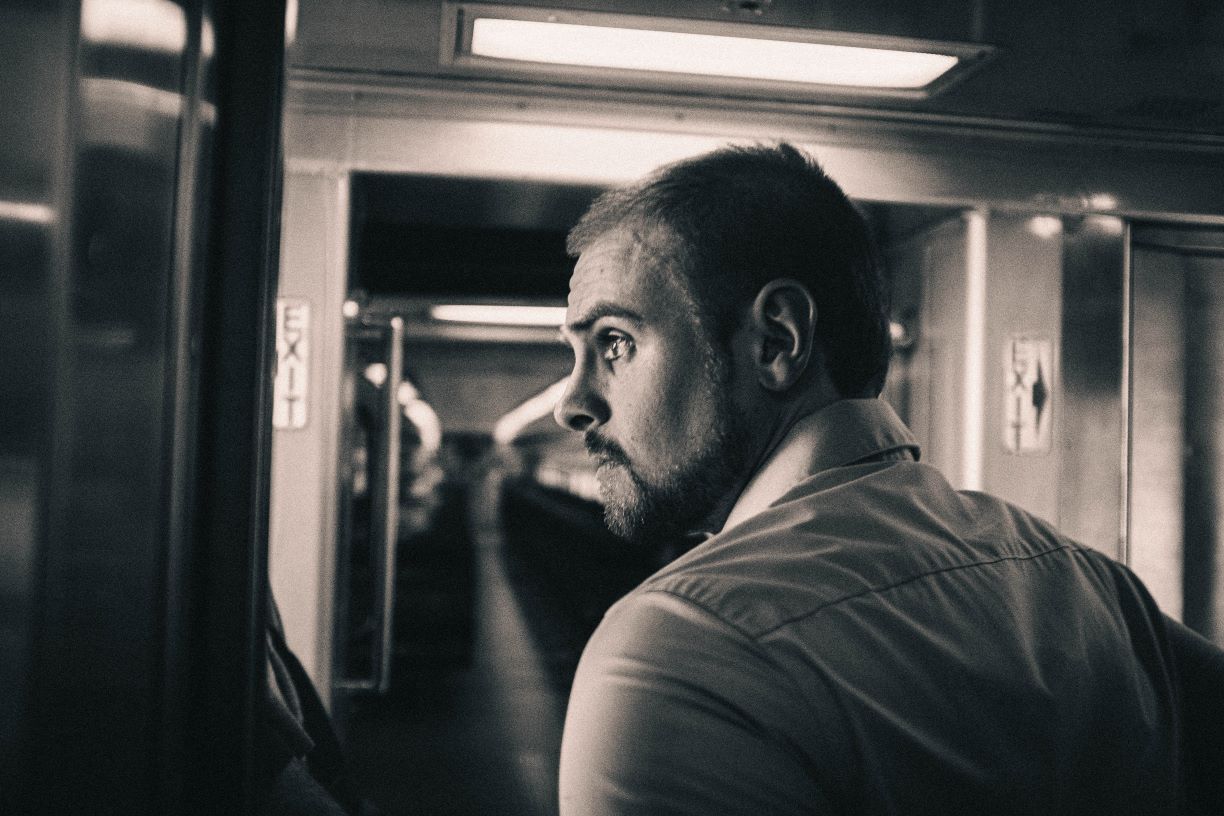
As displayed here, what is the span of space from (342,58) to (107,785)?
2.32 m

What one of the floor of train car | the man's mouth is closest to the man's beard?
the man's mouth

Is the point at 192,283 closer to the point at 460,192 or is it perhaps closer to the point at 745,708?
the point at 745,708

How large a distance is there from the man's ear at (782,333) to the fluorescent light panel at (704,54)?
1.62m

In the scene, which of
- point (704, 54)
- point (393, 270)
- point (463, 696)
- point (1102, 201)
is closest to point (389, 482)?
point (704, 54)

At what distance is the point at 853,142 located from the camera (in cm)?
316

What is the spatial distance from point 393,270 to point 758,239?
4.99m

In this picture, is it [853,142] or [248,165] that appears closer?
[248,165]

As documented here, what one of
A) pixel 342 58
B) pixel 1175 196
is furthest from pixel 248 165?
pixel 1175 196

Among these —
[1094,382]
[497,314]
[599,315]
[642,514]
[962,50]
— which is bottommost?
[642,514]

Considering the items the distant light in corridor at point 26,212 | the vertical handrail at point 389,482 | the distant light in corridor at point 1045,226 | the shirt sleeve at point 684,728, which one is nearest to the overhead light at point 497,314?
the vertical handrail at point 389,482

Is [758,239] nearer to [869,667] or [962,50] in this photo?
[869,667]

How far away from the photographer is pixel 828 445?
0.94 m

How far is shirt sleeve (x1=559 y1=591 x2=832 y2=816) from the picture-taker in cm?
63

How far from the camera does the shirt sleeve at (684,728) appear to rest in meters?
0.63
